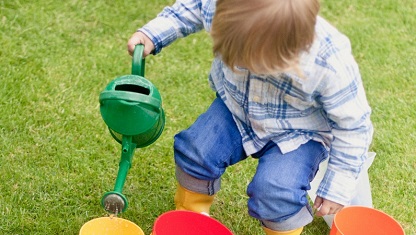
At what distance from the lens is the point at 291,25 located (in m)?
1.48

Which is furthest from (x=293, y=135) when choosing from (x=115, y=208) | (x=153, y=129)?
(x=115, y=208)

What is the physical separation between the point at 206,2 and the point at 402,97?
1.21 metres

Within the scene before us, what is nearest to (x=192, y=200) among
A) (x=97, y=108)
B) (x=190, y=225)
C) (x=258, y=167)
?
(x=190, y=225)

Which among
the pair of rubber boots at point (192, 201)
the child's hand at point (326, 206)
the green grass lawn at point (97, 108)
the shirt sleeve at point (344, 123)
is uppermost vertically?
the shirt sleeve at point (344, 123)

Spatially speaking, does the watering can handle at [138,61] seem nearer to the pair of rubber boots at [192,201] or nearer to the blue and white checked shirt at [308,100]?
the blue and white checked shirt at [308,100]

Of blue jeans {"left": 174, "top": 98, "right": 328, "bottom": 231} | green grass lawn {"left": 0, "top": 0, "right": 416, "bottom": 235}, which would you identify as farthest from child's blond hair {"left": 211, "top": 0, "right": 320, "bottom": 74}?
green grass lawn {"left": 0, "top": 0, "right": 416, "bottom": 235}

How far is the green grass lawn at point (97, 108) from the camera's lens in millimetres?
2154

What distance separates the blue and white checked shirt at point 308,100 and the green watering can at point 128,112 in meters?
0.18

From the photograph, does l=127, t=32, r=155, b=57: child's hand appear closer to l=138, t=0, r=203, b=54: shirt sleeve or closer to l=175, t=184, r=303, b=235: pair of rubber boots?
l=138, t=0, r=203, b=54: shirt sleeve

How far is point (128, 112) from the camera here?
1.68 metres

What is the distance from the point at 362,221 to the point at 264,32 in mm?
691

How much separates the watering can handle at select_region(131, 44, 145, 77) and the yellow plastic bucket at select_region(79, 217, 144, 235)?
0.38m

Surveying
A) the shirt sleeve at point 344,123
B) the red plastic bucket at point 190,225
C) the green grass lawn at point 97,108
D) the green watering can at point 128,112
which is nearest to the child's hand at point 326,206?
the shirt sleeve at point 344,123

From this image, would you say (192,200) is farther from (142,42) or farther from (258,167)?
(142,42)
